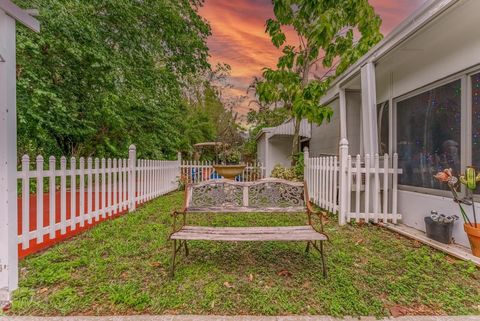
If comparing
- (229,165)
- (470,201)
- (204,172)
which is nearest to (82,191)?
(229,165)

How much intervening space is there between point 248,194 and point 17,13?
297 cm

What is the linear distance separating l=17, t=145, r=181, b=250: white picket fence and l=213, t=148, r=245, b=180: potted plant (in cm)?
191

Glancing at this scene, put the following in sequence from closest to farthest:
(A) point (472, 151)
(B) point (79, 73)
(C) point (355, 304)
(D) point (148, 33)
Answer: (C) point (355, 304) < (A) point (472, 151) < (B) point (79, 73) < (D) point (148, 33)

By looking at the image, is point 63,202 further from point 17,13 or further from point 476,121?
point 476,121

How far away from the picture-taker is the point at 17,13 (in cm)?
236

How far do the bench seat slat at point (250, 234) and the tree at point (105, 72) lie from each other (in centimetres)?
546

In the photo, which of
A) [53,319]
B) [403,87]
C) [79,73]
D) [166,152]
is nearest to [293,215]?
[403,87]

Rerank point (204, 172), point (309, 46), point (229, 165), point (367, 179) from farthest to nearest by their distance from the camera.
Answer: point (204, 172), point (229, 165), point (309, 46), point (367, 179)

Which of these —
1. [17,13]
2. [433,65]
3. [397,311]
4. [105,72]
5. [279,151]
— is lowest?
[397,311]

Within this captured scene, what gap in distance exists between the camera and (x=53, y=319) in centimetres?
207

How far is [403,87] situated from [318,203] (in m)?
3.15

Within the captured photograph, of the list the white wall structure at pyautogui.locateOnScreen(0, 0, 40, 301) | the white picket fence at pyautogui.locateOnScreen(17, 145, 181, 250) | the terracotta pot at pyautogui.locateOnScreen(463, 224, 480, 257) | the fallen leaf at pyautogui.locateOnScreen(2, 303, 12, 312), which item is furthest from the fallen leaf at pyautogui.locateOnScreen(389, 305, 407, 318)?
the white picket fence at pyautogui.locateOnScreen(17, 145, 181, 250)

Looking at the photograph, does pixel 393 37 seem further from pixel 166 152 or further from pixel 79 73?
pixel 166 152

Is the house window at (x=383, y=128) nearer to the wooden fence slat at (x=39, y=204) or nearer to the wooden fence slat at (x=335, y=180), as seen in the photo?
the wooden fence slat at (x=335, y=180)
